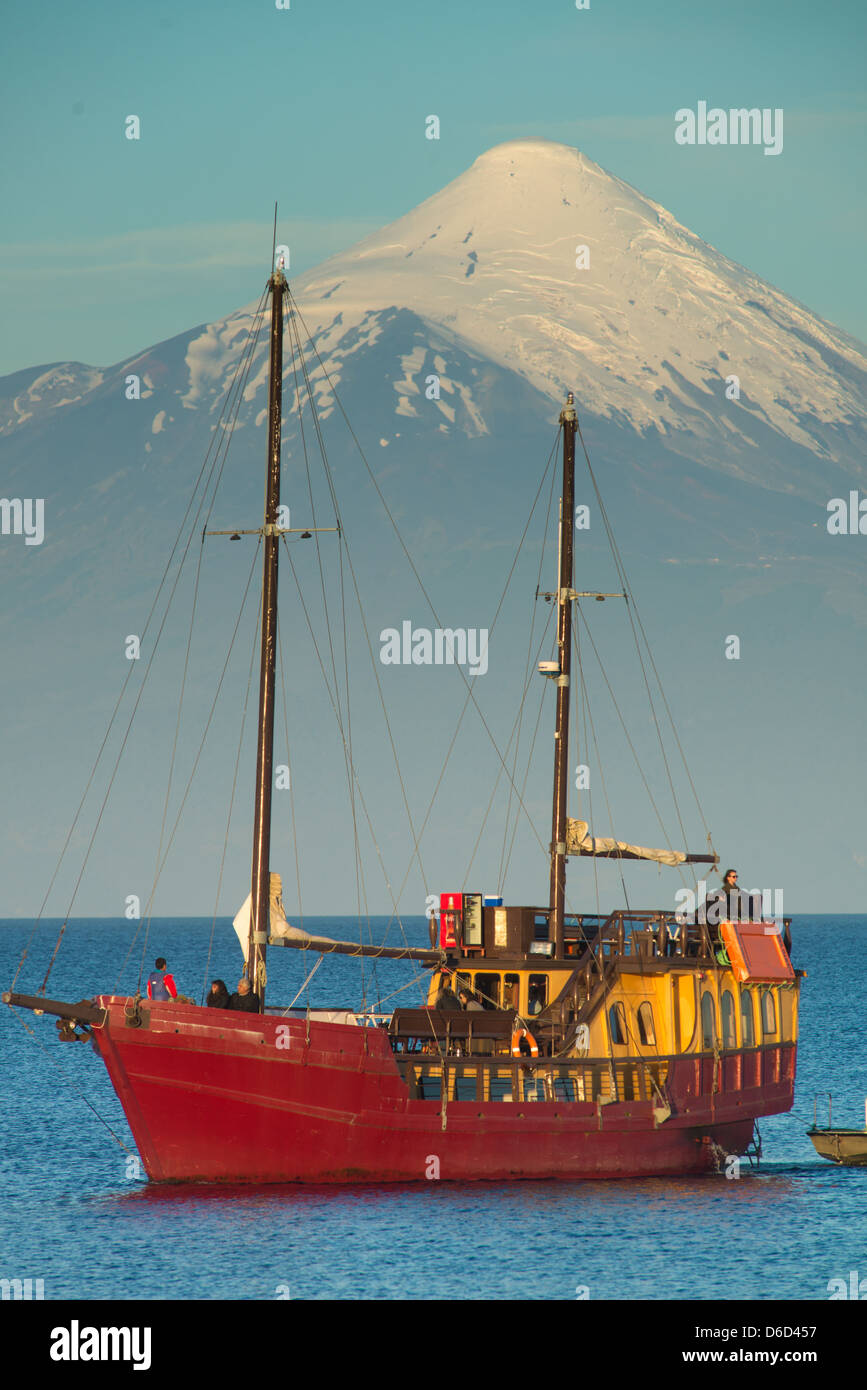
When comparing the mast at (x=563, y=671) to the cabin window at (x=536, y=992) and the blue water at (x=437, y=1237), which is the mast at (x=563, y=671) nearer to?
the cabin window at (x=536, y=992)

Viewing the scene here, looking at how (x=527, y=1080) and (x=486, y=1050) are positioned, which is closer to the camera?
(x=527, y=1080)

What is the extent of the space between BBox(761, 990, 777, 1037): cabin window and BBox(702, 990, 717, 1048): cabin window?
11.4ft

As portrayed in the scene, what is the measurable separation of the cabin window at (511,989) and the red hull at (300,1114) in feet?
14.0

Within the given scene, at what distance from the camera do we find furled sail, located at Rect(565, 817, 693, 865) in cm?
4900

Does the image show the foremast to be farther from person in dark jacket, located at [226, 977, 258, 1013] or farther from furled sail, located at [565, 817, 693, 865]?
person in dark jacket, located at [226, 977, 258, 1013]

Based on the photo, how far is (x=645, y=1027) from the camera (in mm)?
46188

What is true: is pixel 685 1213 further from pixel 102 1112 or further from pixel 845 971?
pixel 845 971

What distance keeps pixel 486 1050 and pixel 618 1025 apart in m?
3.21

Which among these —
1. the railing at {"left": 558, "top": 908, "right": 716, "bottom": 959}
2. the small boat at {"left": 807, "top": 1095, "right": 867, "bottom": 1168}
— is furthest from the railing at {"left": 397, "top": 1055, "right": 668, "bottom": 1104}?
the small boat at {"left": 807, "top": 1095, "right": 867, "bottom": 1168}

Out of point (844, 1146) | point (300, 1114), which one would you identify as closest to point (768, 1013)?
point (844, 1146)

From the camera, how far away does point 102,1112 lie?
6469 centimetres

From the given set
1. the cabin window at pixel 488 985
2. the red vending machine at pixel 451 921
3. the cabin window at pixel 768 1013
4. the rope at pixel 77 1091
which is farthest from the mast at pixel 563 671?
the rope at pixel 77 1091

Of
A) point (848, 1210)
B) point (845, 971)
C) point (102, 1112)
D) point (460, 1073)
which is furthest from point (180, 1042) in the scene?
point (845, 971)

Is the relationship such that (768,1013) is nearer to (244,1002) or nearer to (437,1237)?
(437,1237)
